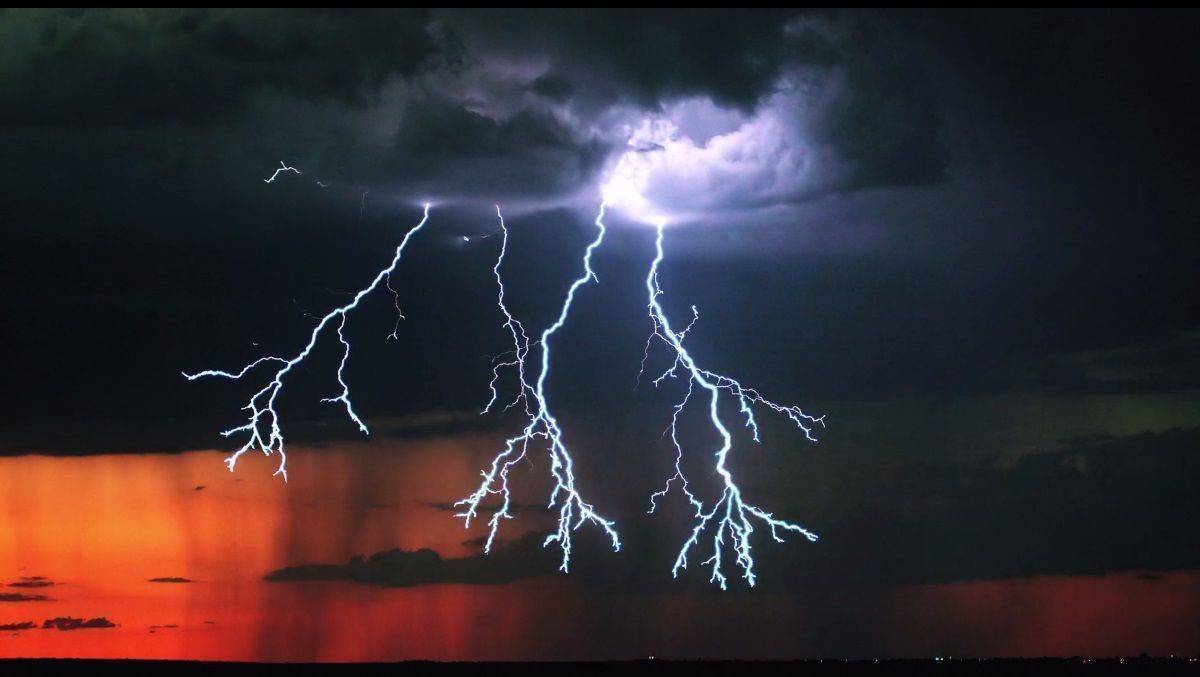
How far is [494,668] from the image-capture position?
26594 mm

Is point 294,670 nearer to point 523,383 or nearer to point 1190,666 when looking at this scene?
point 523,383

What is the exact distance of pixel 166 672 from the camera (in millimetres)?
26375

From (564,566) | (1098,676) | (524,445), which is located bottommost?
(1098,676)

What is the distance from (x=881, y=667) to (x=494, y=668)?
5.86 meters

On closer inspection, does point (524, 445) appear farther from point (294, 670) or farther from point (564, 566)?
point (294, 670)

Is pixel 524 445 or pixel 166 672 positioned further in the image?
pixel 524 445

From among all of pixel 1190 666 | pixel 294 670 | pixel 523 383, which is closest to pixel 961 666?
pixel 1190 666

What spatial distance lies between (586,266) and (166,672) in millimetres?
8877

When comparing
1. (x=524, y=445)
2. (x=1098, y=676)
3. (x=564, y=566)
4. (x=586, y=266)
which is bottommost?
(x=1098, y=676)

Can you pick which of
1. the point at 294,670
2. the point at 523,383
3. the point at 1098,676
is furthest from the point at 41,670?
the point at 1098,676

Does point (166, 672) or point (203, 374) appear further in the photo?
point (203, 374)

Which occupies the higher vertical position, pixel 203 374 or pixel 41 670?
pixel 203 374

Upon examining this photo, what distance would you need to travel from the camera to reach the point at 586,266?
28.6 meters

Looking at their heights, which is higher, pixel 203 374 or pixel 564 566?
pixel 203 374
